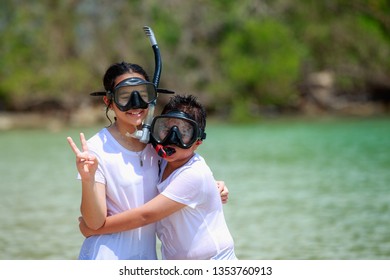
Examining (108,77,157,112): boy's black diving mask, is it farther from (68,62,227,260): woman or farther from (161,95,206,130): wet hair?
(161,95,206,130): wet hair

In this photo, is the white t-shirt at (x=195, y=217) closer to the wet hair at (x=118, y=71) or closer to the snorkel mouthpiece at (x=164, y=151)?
the snorkel mouthpiece at (x=164, y=151)

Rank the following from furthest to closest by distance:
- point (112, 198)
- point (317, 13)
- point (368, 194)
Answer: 1. point (317, 13)
2. point (368, 194)
3. point (112, 198)

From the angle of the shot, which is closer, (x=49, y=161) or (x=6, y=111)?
(x=49, y=161)

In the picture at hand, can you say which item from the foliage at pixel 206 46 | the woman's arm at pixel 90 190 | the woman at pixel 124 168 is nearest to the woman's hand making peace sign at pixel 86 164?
the woman's arm at pixel 90 190

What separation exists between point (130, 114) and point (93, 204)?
0.41 metres

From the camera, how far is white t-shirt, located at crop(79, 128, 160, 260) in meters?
3.03

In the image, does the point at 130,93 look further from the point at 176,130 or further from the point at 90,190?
the point at 90,190

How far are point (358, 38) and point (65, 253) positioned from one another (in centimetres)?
2654

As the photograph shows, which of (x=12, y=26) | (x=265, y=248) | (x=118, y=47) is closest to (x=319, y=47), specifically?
(x=118, y=47)

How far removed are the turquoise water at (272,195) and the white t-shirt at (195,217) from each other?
3482mm

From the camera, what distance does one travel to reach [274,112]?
3206 cm

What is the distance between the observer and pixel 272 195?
1059 centimetres

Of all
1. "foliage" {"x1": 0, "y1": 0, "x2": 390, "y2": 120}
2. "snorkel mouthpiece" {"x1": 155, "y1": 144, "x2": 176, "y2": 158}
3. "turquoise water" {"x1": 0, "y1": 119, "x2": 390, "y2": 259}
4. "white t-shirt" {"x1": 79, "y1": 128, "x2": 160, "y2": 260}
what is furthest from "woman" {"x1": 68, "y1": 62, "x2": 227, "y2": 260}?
"foliage" {"x1": 0, "y1": 0, "x2": 390, "y2": 120}
